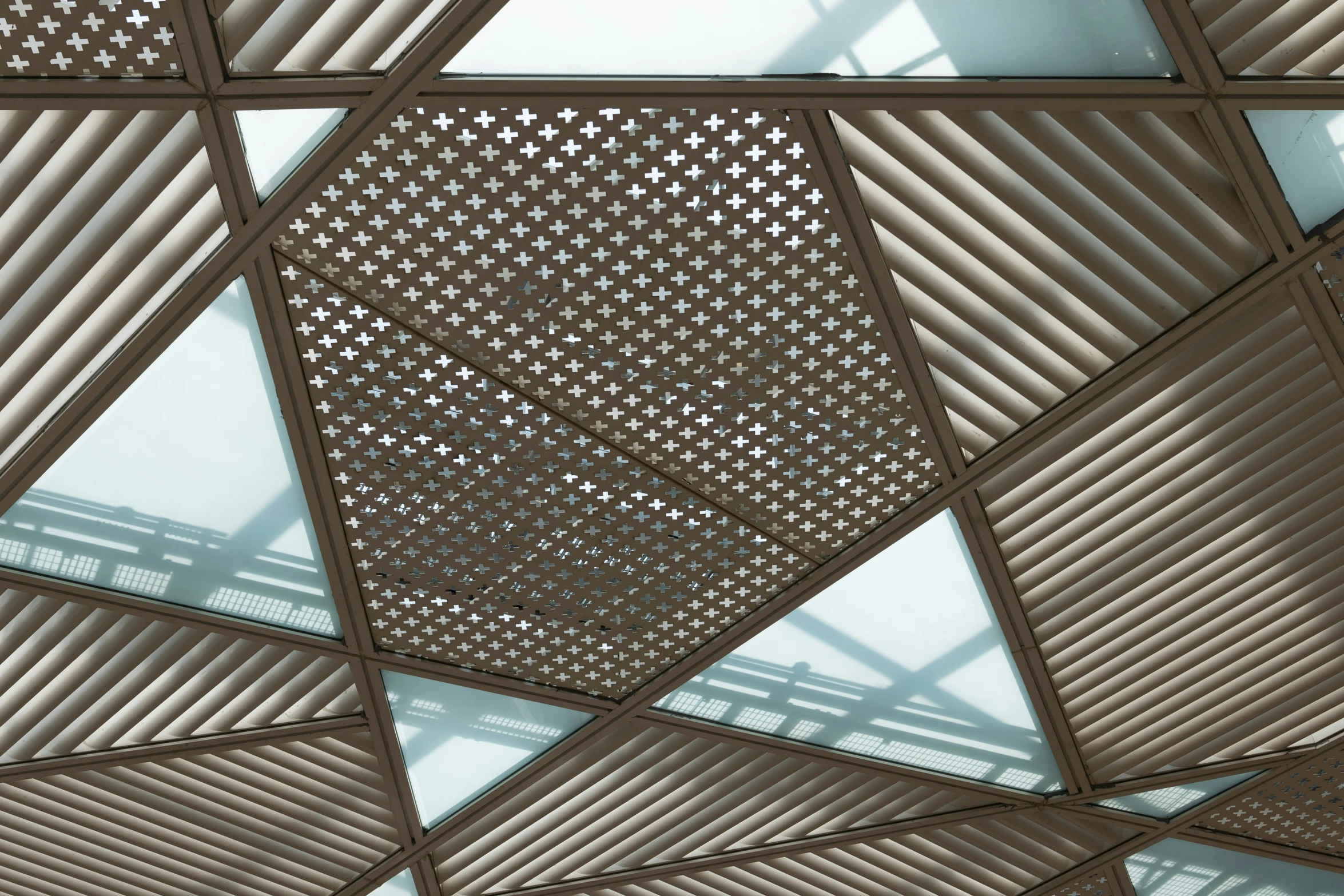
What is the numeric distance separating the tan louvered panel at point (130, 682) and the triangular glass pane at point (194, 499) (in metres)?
0.54

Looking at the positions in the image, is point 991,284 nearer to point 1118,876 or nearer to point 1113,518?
point 1113,518

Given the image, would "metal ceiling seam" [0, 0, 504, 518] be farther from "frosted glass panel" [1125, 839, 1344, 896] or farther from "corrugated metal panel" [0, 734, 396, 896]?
"frosted glass panel" [1125, 839, 1344, 896]

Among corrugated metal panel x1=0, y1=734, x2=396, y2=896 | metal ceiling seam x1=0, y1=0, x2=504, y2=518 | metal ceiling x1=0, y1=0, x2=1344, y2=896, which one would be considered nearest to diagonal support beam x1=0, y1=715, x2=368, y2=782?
metal ceiling x1=0, y1=0, x2=1344, y2=896

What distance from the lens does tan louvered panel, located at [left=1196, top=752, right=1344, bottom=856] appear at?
9.97 metres

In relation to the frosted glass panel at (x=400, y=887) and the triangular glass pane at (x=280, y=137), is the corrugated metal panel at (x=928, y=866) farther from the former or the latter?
the triangular glass pane at (x=280, y=137)

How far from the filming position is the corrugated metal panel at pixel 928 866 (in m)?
10.7

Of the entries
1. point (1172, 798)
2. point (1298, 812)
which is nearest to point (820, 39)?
point (1172, 798)

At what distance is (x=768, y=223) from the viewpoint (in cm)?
633

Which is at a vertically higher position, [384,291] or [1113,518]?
[384,291]

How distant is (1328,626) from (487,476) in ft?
21.6

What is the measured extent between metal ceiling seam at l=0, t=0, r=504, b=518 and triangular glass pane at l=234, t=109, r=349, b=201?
0.08m

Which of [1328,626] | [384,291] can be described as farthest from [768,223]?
[1328,626]

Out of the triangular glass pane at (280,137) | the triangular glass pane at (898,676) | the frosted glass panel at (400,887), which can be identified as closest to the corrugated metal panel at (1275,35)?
the triangular glass pane at (898,676)

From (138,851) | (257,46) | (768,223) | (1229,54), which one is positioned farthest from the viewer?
(138,851)
